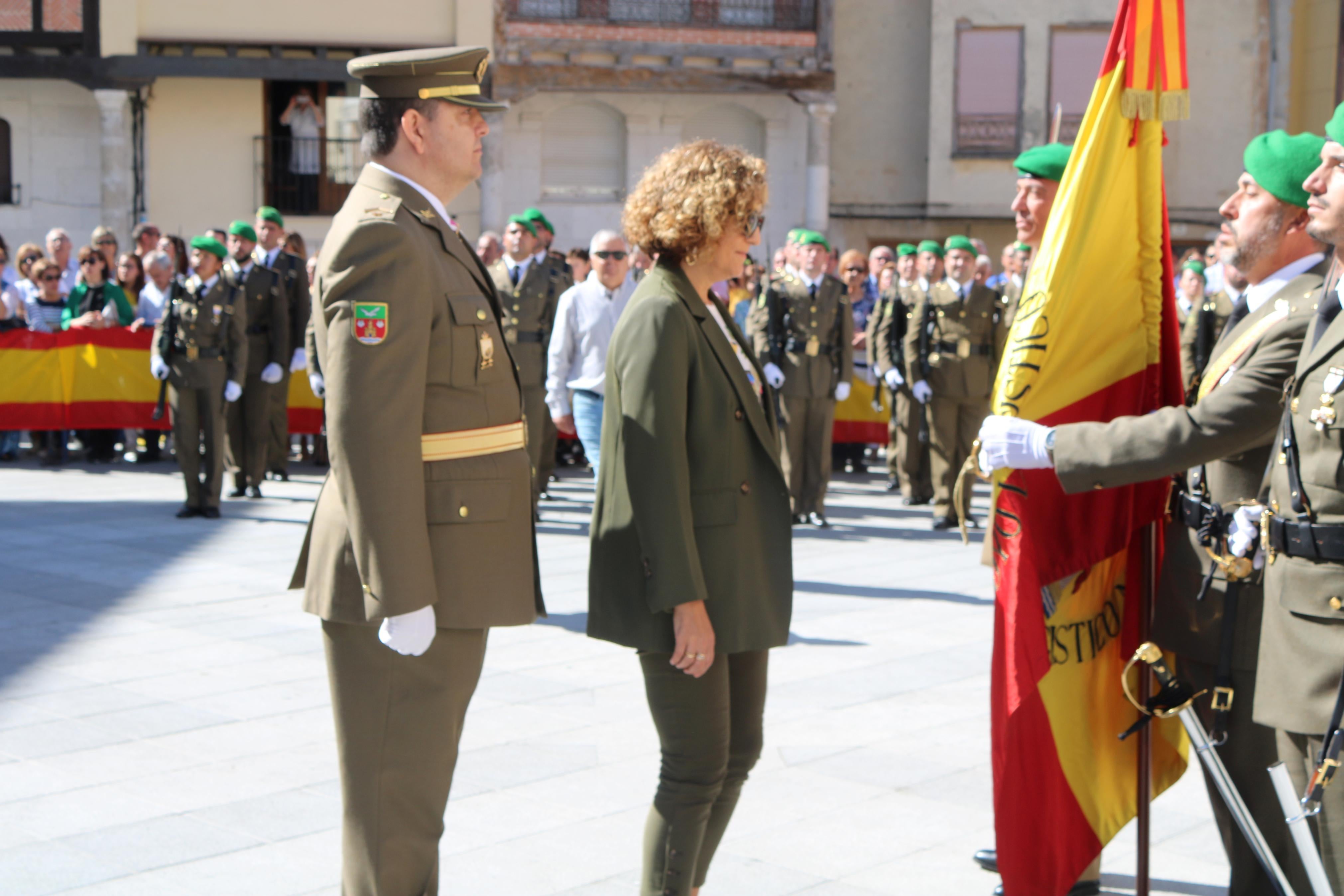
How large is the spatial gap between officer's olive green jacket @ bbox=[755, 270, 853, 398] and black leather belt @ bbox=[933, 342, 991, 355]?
26.2 inches

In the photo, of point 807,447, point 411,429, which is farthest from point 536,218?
point 411,429

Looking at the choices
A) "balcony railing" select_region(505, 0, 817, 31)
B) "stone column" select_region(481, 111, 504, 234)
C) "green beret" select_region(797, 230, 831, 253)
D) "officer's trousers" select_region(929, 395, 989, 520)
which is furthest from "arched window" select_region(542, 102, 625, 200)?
"officer's trousers" select_region(929, 395, 989, 520)

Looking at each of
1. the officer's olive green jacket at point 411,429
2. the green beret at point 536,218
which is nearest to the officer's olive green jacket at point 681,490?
the officer's olive green jacket at point 411,429

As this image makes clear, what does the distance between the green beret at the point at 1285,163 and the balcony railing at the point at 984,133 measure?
947 inches

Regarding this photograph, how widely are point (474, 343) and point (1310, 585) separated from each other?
5.76 ft

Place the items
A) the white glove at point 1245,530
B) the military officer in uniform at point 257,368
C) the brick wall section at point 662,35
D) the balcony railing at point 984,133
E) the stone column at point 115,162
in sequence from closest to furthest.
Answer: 1. the white glove at point 1245,530
2. the military officer in uniform at point 257,368
3. the stone column at point 115,162
4. the brick wall section at point 662,35
5. the balcony railing at point 984,133

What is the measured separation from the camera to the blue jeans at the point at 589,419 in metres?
6.64

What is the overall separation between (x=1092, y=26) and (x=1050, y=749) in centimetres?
2534

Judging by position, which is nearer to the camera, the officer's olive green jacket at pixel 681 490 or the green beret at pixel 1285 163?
the officer's olive green jacket at pixel 681 490

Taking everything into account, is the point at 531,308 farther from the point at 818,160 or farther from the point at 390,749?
the point at 818,160

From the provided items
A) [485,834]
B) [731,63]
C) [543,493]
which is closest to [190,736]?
[485,834]

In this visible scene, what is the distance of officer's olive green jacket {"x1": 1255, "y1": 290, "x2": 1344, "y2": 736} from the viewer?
2936 millimetres

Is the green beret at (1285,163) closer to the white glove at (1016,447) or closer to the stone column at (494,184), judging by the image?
the white glove at (1016,447)

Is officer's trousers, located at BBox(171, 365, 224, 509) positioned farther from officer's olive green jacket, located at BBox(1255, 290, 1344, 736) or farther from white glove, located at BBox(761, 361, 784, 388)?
officer's olive green jacket, located at BBox(1255, 290, 1344, 736)
